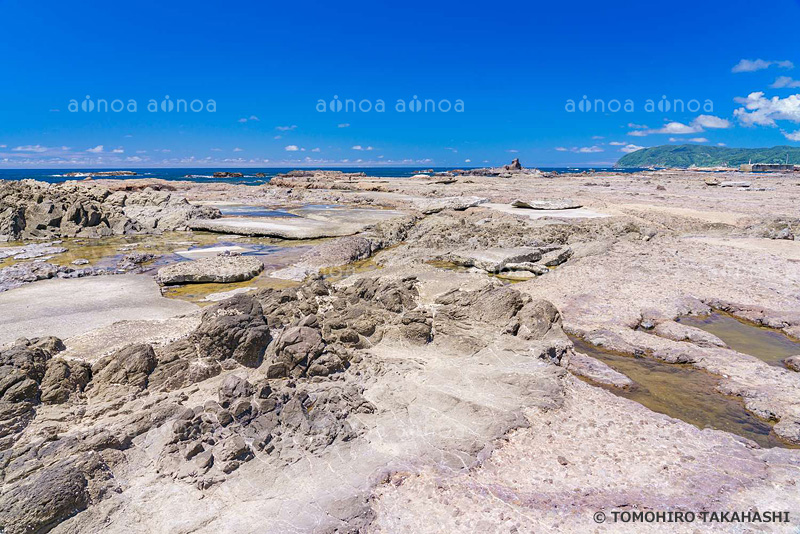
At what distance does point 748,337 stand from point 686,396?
360cm

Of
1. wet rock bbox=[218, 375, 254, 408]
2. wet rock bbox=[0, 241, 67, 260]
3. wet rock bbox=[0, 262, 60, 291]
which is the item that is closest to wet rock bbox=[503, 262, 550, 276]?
wet rock bbox=[218, 375, 254, 408]

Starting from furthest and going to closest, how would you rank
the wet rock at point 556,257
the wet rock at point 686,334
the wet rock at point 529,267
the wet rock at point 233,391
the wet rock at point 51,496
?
the wet rock at point 556,257 → the wet rock at point 529,267 → the wet rock at point 686,334 → the wet rock at point 233,391 → the wet rock at point 51,496

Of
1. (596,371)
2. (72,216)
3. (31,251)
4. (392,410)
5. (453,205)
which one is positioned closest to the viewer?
(392,410)

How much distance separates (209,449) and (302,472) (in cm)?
108

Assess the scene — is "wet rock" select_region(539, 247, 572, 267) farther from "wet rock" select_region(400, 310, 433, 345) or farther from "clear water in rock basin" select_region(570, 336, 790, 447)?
"wet rock" select_region(400, 310, 433, 345)

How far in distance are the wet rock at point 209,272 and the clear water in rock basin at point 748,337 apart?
1158 cm

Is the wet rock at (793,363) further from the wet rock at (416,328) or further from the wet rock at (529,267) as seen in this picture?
the wet rock at (529,267)

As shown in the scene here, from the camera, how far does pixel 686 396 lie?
6.06 m

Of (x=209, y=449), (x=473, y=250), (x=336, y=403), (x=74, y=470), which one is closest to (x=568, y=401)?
(x=336, y=403)

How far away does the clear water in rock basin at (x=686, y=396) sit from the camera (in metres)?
5.35

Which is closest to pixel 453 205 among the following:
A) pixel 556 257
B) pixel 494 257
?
pixel 556 257

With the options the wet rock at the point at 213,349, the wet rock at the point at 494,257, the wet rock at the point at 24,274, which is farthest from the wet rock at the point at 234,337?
the wet rock at the point at 494,257

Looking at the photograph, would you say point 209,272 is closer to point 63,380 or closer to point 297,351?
point 63,380

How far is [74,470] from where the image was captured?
13.1 ft
